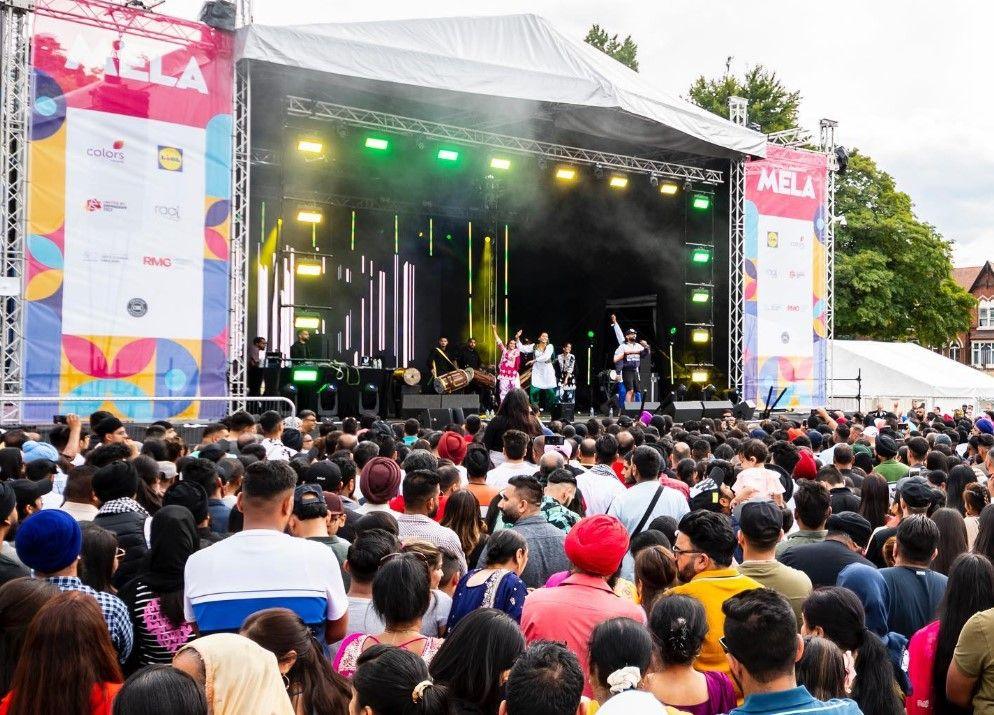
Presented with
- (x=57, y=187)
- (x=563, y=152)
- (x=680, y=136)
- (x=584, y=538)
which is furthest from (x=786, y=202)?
(x=584, y=538)

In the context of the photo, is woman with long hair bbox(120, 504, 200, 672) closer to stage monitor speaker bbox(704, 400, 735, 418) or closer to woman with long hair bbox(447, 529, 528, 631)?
woman with long hair bbox(447, 529, 528, 631)

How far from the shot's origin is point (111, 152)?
460 inches

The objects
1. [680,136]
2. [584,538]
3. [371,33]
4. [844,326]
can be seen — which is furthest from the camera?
[844,326]

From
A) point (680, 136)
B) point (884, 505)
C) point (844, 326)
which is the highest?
point (680, 136)

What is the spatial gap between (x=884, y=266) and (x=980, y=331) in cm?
2684

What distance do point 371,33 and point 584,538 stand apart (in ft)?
37.3

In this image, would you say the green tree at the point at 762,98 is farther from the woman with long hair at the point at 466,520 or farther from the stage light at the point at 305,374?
the woman with long hair at the point at 466,520

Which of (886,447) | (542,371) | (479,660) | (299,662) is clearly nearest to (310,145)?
(542,371)

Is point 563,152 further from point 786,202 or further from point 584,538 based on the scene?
point 584,538

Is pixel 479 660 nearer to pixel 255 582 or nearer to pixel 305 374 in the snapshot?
pixel 255 582

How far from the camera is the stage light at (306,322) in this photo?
58.3 ft

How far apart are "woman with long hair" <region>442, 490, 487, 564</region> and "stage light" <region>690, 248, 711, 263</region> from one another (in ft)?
46.9

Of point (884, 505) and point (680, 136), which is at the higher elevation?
point (680, 136)

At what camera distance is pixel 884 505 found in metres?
5.36
